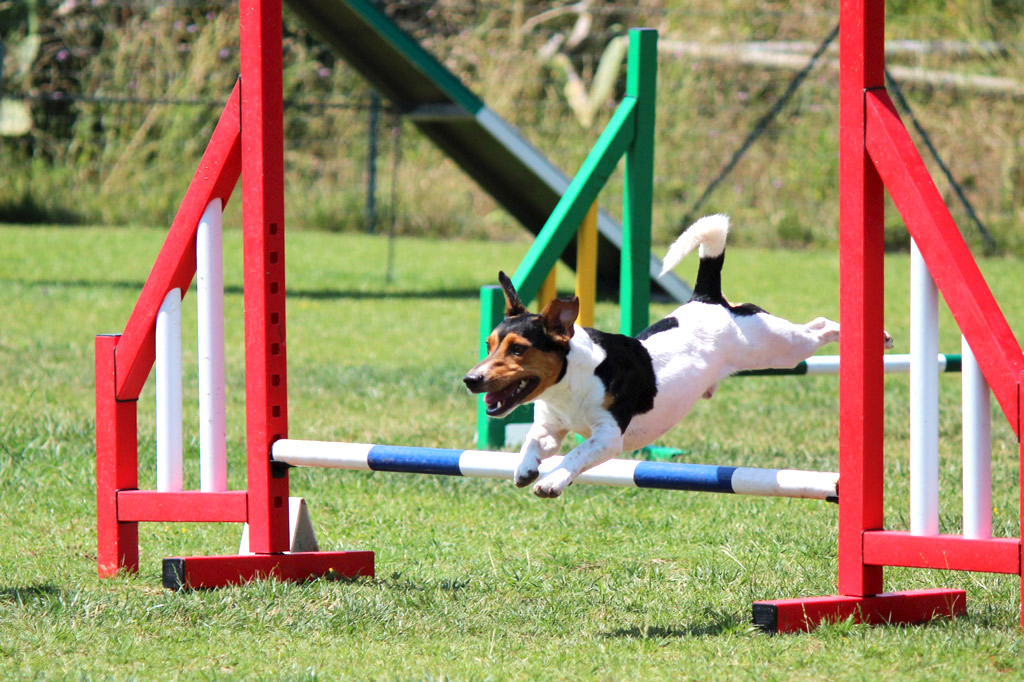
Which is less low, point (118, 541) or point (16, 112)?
point (16, 112)

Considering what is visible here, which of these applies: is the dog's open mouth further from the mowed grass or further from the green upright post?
the green upright post

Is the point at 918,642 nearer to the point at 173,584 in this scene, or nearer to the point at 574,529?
the point at 574,529

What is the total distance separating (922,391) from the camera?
3098 mm

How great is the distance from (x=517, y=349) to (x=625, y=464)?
0.47 meters

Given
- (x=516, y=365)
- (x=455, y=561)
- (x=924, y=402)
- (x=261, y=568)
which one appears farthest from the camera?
(x=455, y=561)

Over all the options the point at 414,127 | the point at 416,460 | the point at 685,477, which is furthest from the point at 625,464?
the point at 414,127

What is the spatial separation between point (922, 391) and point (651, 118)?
2513 millimetres

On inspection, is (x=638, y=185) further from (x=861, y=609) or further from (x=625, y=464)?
(x=861, y=609)

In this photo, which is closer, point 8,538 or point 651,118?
point 8,538

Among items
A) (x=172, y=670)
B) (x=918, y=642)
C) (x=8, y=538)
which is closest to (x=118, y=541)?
(x=8, y=538)

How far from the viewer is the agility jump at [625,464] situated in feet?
9.86

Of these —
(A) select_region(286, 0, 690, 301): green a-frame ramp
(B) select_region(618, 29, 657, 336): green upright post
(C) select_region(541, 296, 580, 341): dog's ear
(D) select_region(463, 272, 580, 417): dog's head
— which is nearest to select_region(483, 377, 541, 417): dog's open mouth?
(D) select_region(463, 272, 580, 417): dog's head

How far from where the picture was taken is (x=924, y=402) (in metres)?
3.10

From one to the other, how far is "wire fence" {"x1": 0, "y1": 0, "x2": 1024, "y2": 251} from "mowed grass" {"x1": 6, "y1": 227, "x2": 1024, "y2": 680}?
6575mm
